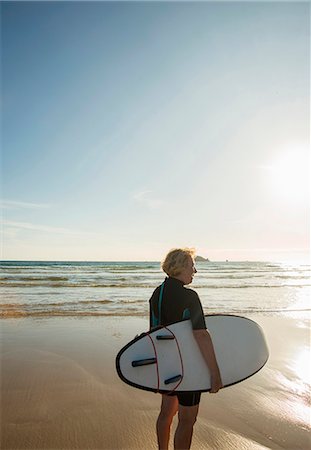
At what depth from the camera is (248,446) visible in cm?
348

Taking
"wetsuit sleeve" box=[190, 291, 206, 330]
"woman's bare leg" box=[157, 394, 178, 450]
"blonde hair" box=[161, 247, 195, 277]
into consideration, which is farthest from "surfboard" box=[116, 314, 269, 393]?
"blonde hair" box=[161, 247, 195, 277]

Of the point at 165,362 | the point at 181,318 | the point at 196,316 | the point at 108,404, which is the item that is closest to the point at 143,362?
the point at 165,362

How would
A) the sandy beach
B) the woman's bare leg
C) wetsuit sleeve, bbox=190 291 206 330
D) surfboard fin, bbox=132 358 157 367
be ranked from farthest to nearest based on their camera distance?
the sandy beach
the woman's bare leg
surfboard fin, bbox=132 358 157 367
wetsuit sleeve, bbox=190 291 206 330

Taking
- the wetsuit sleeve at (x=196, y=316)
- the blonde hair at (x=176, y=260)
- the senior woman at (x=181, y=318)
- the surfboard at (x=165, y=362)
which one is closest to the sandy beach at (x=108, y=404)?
the senior woman at (x=181, y=318)

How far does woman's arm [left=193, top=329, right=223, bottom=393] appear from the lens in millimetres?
2549

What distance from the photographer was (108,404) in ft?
14.5

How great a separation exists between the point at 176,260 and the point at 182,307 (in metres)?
0.37

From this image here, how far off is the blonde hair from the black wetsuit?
0.27 ft

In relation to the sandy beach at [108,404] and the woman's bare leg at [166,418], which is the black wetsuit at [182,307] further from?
the sandy beach at [108,404]

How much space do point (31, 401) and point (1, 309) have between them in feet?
24.8

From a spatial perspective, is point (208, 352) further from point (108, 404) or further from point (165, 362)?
point (108, 404)

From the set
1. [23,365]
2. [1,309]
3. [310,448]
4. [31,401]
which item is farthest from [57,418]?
[1,309]

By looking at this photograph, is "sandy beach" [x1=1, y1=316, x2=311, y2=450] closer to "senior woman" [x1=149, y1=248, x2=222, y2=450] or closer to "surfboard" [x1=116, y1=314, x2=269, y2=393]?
"senior woman" [x1=149, y1=248, x2=222, y2=450]

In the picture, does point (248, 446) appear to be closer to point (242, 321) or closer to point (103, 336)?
point (242, 321)
